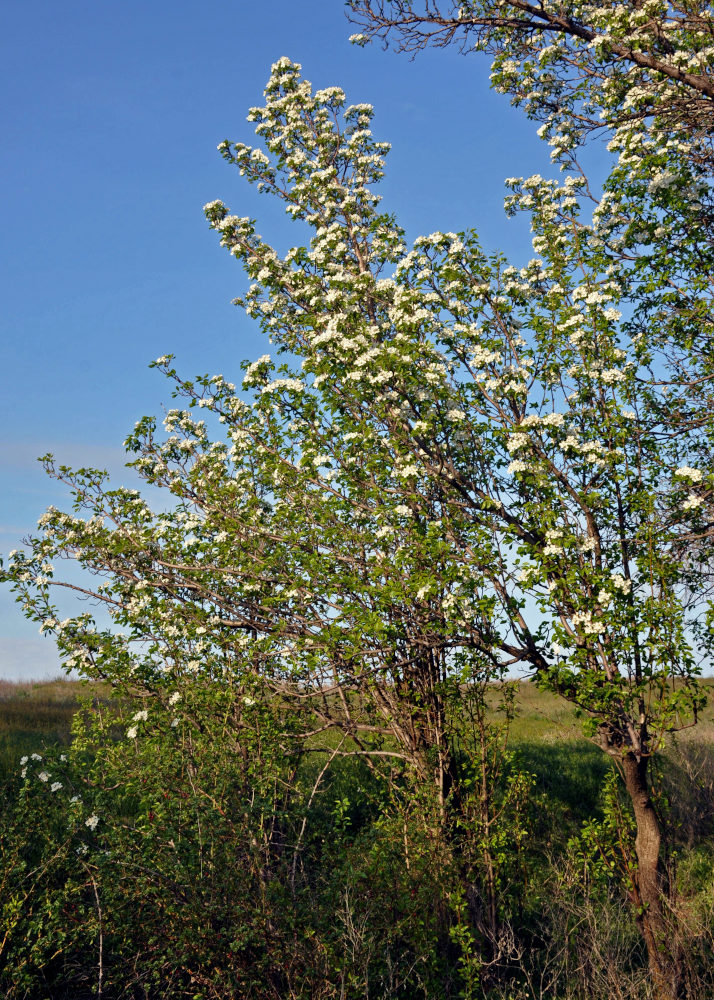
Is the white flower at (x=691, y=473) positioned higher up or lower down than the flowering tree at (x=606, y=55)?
lower down

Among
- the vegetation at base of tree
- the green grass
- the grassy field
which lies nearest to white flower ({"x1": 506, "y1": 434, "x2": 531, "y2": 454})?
the vegetation at base of tree

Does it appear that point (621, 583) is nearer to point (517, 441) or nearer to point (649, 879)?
point (517, 441)

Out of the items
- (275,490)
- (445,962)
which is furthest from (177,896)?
(275,490)

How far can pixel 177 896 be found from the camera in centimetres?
593

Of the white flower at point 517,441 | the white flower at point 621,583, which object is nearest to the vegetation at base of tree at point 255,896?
the white flower at point 621,583

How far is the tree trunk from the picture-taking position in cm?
811

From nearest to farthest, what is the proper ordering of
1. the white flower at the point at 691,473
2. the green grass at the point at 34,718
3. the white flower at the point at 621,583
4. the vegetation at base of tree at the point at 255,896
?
1. the vegetation at base of tree at the point at 255,896
2. the white flower at the point at 621,583
3. the white flower at the point at 691,473
4. the green grass at the point at 34,718

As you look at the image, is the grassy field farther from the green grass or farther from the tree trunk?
the tree trunk

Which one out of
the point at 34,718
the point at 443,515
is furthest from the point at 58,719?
the point at 443,515

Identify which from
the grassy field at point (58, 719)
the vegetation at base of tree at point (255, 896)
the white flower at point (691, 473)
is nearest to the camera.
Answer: the vegetation at base of tree at point (255, 896)

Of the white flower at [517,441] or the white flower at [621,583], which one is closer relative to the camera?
the white flower at [621,583]

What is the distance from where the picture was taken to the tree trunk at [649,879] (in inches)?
319

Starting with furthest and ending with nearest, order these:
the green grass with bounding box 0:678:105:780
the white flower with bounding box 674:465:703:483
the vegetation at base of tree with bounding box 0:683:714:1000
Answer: the green grass with bounding box 0:678:105:780
the white flower with bounding box 674:465:703:483
the vegetation at base of tree with bounding box 0:683:714:1000

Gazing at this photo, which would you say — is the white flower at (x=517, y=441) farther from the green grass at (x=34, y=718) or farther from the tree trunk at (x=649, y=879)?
the green grass at (x=34, y=718)
